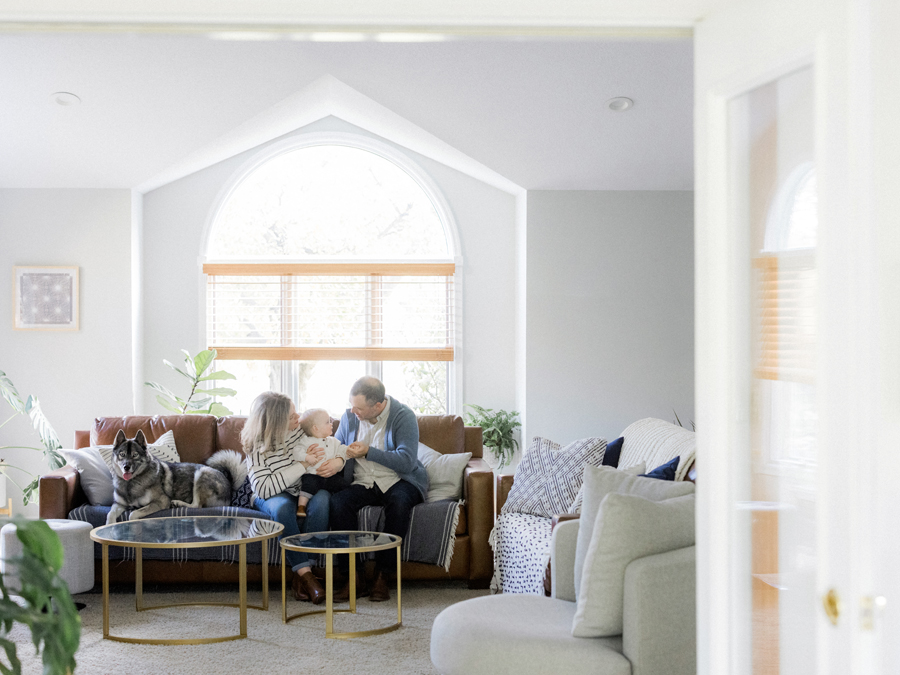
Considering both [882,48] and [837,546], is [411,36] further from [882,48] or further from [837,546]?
[837,546]

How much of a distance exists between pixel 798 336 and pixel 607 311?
15.5ft

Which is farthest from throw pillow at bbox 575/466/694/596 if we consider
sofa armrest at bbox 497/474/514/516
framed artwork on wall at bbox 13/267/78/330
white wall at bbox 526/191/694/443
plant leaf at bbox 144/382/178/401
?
framed artwork on wall at bbox 13/267/78/330

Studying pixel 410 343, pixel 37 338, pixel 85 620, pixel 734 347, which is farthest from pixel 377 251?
pixel 734 347

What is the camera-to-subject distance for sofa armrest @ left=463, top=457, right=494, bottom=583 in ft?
13.8

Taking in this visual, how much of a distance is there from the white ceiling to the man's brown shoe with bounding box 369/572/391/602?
112 inches

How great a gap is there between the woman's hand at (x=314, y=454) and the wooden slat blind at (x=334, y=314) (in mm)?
2462

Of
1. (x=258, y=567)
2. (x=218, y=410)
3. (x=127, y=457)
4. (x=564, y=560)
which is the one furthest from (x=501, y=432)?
(x=564, y=560)

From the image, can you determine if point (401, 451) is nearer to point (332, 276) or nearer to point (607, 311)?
point (607, 311)

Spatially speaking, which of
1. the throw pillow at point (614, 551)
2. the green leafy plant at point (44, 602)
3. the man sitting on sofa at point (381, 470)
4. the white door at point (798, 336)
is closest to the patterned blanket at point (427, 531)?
the man sitting on sofa at point (381, 470)

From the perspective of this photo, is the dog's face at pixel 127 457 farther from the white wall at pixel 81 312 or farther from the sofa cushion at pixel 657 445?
the sofa cushion at pixel 657 445

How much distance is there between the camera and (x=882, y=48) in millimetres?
1358

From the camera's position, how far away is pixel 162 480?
4.21 meters

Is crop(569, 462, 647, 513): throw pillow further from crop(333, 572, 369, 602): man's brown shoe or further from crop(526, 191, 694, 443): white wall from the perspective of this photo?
crop(526, 191, 694, 443): white wall

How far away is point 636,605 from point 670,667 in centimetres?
19
